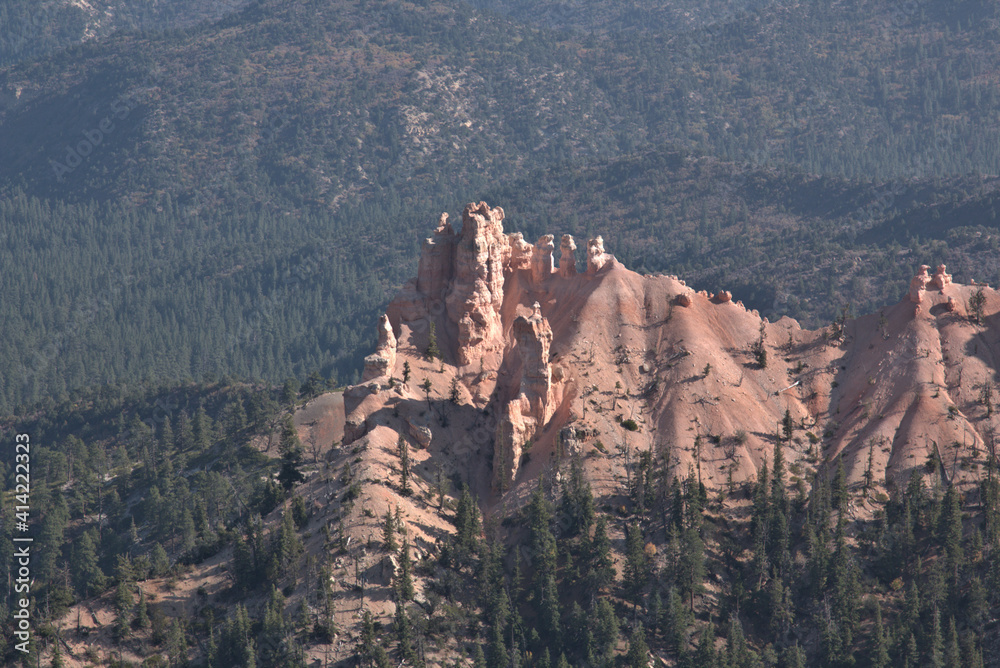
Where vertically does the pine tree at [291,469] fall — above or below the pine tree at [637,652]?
above

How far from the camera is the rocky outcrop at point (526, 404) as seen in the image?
158000 millimetres

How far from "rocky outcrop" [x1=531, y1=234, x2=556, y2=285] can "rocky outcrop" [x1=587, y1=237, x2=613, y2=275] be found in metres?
5.07

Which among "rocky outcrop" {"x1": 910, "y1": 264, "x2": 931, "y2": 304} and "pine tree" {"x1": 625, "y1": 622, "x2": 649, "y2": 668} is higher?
"rocky outcrop" {"x1": 910, "y1": 264, "x2": 931, "y2": 304}

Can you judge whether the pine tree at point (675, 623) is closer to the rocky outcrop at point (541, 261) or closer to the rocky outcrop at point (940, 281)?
the rocky outcrop at point (541, 261)

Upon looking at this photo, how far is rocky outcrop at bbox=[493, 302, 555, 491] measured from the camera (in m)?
158

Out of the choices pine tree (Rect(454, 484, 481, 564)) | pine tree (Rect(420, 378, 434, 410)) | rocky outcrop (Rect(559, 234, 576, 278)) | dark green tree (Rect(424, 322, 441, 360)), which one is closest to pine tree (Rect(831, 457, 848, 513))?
pine tree (Rect(454, 484, 481, 564))

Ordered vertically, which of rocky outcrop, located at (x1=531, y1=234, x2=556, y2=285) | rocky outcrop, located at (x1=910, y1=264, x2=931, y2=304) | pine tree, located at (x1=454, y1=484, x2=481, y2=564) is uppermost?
rocky outcrop, located at (x1=531, y1=234, x2=556, y2=285)

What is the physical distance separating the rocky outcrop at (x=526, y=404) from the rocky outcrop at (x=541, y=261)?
23.1 metres

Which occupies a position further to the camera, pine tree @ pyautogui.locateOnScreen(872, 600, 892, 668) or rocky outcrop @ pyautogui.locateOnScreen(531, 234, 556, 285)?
rocky outcrop @ pyautogui.locateOnScreen(531, 234, 556, 285)

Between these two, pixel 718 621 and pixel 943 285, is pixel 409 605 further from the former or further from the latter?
pixel 943 285

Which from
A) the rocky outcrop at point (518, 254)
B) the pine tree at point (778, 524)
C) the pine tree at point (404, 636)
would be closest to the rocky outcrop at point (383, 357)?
the rocky outcrop at point (518, 254)

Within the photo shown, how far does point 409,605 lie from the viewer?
141125 millimetres

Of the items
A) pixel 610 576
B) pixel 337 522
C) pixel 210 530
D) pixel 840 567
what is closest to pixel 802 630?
pixel 840 567

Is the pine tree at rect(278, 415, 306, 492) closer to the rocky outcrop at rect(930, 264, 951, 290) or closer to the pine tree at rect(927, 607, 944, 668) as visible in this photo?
the pine tree at rect(927, 607, 944, 668)
